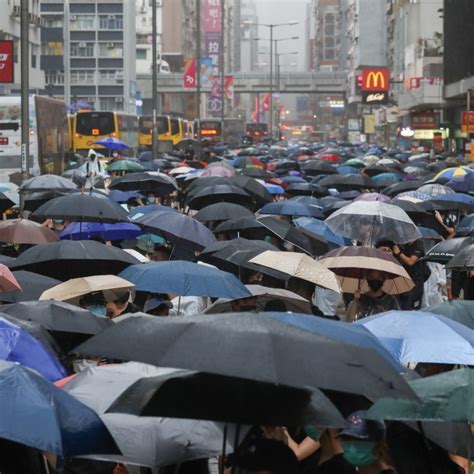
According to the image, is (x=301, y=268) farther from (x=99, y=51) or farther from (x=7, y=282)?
(x=99, y=51)

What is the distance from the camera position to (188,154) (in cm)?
5872

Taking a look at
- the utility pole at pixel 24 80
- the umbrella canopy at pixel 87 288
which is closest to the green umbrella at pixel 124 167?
the utility pole at pixel 24 80

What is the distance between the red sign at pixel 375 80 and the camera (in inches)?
3297

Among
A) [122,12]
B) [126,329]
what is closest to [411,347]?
[126,329]

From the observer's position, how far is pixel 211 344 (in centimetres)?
552

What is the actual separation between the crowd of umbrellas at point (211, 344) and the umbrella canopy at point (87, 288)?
0.04ft

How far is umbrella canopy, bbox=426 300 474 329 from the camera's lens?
9023 mm

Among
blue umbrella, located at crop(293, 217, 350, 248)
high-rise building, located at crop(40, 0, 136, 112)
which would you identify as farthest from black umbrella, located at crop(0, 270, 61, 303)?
high-rise building, located at crop(40, 0, 136, 112)

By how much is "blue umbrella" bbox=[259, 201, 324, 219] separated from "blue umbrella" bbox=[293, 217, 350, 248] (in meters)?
0.95

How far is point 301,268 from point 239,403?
228 inches

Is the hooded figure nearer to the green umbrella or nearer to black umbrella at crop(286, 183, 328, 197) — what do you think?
black umbrella at crop(286, 183, 328, 197)

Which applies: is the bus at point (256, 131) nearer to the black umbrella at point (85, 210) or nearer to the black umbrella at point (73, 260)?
the black umbrella at point (85, 210)

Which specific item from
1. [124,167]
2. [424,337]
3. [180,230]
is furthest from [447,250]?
[124,167]

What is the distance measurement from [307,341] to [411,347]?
2.46 metres
